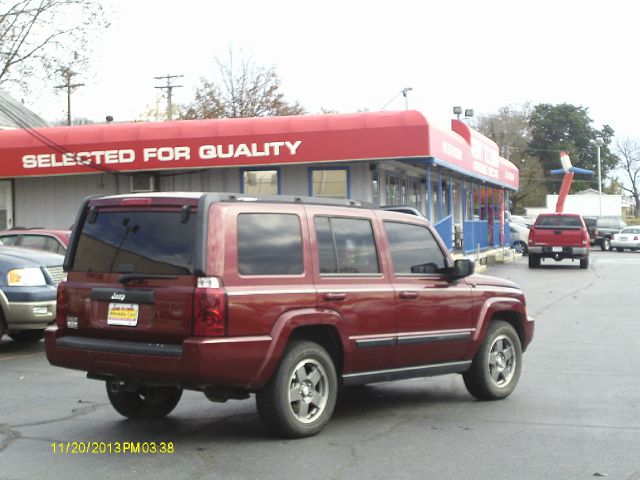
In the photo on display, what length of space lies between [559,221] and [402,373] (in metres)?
26.4

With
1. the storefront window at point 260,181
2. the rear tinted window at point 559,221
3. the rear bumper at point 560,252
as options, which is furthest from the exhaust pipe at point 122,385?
the rear tinted window at point 559,221

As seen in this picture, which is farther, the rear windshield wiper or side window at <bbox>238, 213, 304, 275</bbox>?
side window at <bbox>238, 213, 304, 275</bbox>

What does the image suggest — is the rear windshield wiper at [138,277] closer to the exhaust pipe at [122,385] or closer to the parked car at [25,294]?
the exhaust pipe at [122,385]

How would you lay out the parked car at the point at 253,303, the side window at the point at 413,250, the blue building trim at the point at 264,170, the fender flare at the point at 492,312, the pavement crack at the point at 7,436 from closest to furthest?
the parked car at the point at 253,303
the pavement crack at the point at 7,436
the side window at the point at 413,250
the fender flare at the point at 492,312
the blue building trim at the point at 264,170

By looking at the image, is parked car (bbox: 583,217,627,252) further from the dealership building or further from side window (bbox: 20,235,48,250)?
side window (bbox: 20,235,48,250)

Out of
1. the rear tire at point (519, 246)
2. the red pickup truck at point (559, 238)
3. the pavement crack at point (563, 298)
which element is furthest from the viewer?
the rear tire at point (519, 246)

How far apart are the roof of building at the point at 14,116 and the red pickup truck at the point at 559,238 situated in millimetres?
26641

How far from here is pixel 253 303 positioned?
6.17 m

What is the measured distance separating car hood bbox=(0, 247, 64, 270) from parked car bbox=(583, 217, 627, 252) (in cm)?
4379

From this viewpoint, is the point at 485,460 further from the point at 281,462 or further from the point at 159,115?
the point at 159,115

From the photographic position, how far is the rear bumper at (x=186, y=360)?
234 inches

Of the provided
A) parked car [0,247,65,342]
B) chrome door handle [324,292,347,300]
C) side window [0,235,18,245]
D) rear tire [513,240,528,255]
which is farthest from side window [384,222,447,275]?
rear tire [513,240,528,255]

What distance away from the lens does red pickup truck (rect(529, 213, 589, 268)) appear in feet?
104

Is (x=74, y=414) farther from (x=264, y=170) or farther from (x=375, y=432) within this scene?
(x=264, y=170)
